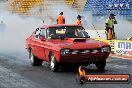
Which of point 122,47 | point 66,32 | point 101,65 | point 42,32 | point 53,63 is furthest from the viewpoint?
point 122,47

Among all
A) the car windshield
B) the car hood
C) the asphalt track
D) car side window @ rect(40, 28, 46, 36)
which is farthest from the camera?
car side window @ rect(40, 28, 46, 36)

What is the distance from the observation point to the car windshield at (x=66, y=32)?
13.4 m

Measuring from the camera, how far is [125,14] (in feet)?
116

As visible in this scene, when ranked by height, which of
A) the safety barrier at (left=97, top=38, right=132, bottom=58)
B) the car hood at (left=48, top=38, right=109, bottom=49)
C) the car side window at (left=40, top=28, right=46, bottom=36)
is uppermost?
the car side window at (left=40, top=28, right=46, bottom=36)

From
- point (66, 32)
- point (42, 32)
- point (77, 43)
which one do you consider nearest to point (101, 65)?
point (77, 43)

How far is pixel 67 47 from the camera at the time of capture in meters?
12.1

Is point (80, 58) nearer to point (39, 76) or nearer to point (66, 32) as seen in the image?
point (39, 76)

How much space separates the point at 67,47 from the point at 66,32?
1529 millimetres

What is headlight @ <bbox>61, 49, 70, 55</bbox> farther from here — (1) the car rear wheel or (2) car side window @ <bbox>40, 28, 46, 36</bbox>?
(2) car side window @ <bbox>40, 28, 46, 36</bbox>

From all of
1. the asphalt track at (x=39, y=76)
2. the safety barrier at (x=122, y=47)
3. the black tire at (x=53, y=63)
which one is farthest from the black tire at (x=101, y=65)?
the safety barrier at (x=122, y=47)

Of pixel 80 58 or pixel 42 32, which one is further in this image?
pixel 42 32

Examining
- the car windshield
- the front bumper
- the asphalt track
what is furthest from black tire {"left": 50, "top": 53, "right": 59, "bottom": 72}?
the car windshield

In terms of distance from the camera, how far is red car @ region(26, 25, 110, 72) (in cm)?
1219

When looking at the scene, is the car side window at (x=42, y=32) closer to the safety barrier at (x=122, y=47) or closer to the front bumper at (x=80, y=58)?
the front bumper at (x=80, y=58)
